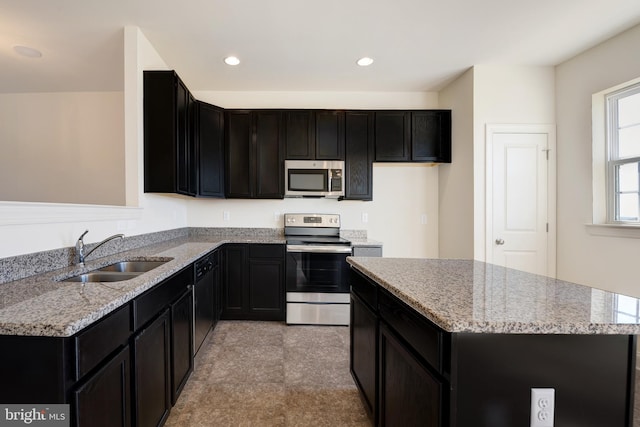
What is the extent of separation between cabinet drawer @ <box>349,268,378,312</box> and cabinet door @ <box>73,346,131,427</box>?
3.76ft

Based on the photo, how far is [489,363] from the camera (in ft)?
2.80

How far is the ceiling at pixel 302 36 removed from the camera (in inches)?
83.4

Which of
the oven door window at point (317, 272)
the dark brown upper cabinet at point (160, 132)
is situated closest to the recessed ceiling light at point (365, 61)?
the dark brown upper cabinet at point (160, 132)

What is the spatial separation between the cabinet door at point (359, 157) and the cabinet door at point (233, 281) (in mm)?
1423

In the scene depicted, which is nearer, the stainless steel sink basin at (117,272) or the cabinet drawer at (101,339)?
the cabinet drawer at (101,339)

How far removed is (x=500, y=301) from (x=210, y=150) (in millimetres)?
3035

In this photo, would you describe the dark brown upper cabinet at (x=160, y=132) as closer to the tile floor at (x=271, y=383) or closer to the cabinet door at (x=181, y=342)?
the cabinet door at (x=181, y=342)

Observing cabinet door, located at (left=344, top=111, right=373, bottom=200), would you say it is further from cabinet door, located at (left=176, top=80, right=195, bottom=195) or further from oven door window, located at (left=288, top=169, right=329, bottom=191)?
cabinet door, located at (left=176, top=80, right=195, bottom=195)

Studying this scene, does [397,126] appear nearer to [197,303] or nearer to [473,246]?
[473,246]

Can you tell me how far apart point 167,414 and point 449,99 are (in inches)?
157

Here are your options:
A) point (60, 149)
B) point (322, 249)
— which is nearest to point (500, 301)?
point (322, 249)

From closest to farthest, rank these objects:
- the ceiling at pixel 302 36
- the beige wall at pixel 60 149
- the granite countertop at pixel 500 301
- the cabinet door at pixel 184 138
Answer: the granite countertop at pixel 500 301
the ceiling at pixel 302 36
the cabinet door at pixel 184 138
the beige wall at pixel 60 149

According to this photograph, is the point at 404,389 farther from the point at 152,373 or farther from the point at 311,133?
the point at 311,133

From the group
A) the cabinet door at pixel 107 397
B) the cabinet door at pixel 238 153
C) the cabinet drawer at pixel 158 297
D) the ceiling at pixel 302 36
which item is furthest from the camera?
the cabinet door at pixel 238 153
